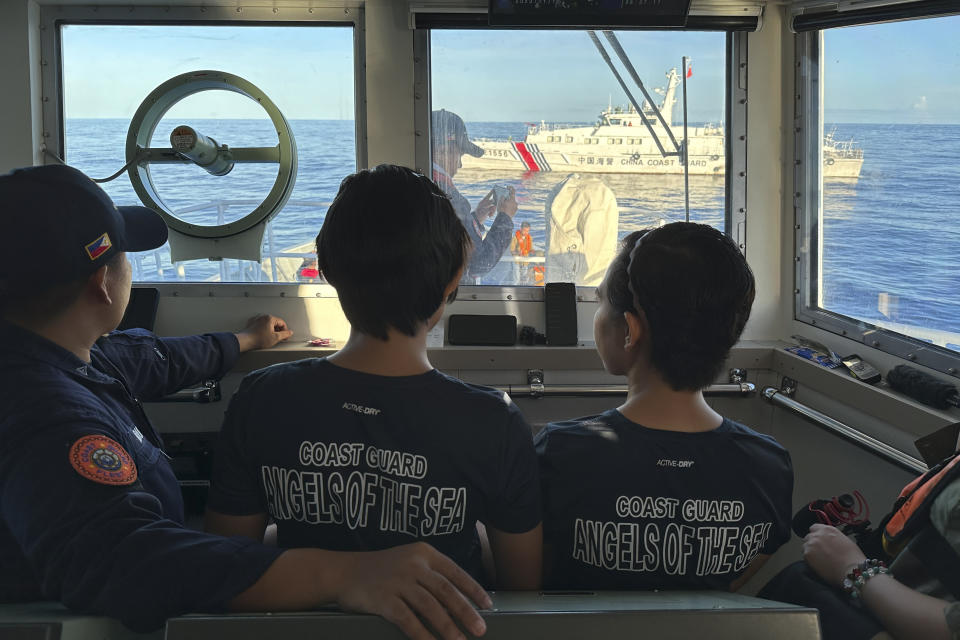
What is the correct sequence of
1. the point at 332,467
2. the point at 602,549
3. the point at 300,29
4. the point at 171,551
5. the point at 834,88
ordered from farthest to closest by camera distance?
the point at 300,29 → the point at 834,88 → the point at 602,549 → the point at 332,467 → the point at 171,551

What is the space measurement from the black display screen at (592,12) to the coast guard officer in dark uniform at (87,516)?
1.78m

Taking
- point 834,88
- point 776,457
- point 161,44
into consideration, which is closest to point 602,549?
point 776,457

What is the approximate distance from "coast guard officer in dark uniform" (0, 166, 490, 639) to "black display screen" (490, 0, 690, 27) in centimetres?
178

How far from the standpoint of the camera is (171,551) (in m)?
0.98

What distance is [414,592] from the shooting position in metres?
0.96

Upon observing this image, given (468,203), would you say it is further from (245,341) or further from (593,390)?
(245,341)

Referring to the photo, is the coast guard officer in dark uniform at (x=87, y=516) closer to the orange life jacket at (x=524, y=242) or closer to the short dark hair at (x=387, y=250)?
the short dark hair at (x=387, y=250)

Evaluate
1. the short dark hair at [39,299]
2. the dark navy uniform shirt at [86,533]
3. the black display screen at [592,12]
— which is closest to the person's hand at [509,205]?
the black display screen at [592,12]

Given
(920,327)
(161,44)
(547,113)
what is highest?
(161,44)

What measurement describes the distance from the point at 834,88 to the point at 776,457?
185 centimetres

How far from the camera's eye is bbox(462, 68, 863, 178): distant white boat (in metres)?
3.05

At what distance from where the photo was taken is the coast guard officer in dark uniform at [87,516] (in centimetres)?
97

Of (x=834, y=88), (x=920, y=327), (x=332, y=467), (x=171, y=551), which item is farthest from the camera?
(x=834, y=88)

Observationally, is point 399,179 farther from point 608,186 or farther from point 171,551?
point 608,186
